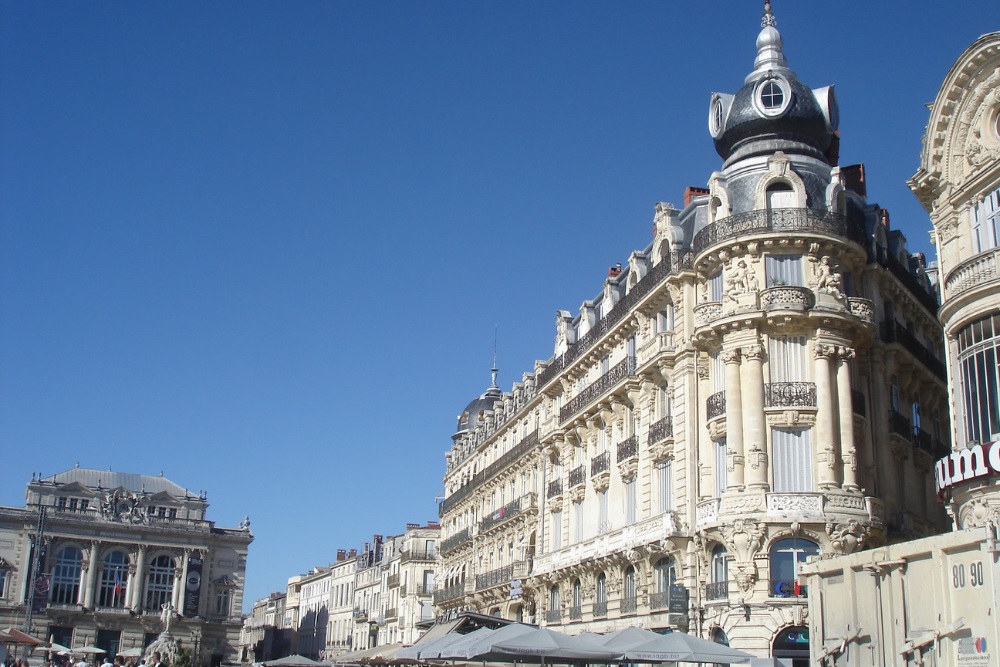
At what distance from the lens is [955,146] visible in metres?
23.2

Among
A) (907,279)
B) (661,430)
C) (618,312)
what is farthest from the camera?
(618,312)

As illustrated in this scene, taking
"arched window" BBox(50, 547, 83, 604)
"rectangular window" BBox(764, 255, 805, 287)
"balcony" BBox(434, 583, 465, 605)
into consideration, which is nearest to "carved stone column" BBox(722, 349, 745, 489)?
"rectangular window" BBox(764, 255, 805, 287)

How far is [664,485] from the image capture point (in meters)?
32.9

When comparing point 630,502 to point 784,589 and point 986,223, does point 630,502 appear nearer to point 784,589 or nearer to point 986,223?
point 784,589

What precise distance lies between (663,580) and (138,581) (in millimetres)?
60461

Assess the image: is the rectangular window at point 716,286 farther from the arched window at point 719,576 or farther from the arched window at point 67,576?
the arched window at point 67,576

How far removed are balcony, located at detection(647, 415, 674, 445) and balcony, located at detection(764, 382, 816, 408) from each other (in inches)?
159

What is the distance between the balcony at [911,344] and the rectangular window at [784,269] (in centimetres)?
432

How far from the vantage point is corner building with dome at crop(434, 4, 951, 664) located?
2831 cm

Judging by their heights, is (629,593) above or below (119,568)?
below

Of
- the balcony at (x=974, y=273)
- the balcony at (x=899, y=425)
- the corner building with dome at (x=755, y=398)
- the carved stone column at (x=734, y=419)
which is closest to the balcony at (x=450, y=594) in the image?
the corner building with dome at (x=755, y=398)

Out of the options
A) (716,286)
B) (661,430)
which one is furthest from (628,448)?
(716,286)

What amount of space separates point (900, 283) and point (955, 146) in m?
11.6

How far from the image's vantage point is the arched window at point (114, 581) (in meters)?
80.7
